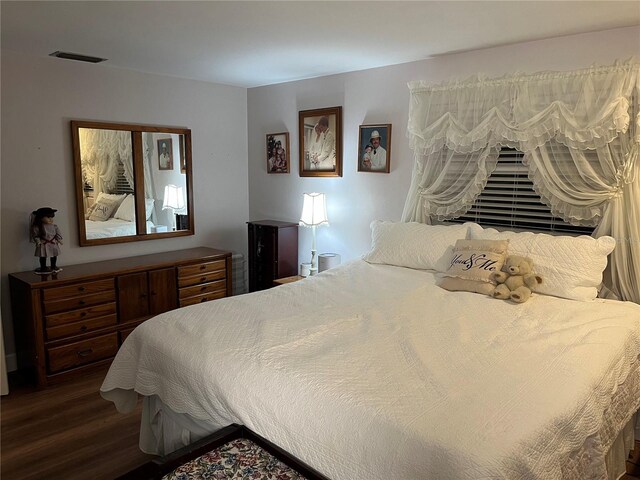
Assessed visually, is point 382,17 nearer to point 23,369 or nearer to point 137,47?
point 137,47

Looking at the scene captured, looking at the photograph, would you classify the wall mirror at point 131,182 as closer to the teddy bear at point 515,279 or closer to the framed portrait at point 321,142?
the framed portrait at point 321,142

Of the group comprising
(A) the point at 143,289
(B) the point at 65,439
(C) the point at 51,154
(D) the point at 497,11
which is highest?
(D) the point at 497,11

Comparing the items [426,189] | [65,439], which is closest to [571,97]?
[426,189]

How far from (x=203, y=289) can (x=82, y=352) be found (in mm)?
1120

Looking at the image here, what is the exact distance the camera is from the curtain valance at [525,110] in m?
2.74

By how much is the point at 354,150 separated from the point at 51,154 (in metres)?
2.47

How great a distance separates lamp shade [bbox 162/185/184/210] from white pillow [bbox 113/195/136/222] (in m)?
0.31

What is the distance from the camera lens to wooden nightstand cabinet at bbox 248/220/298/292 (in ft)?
14.5

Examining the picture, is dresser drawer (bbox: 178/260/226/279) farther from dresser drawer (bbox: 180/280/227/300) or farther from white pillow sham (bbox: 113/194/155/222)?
white pillow sham (bbox: 113/194/155/222)

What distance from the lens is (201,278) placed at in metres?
4.25

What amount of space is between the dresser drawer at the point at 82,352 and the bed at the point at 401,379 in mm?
1164

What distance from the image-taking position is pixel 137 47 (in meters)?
3.26

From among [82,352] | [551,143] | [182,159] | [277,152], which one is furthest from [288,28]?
[82,352]

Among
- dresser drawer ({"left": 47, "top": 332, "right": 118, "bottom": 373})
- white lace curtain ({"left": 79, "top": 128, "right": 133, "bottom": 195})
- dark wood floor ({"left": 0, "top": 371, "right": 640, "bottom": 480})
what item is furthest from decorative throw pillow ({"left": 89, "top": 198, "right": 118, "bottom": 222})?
dark wood floor ({"left": 0, "top": 371, "right": 640, "bottom": 480})
